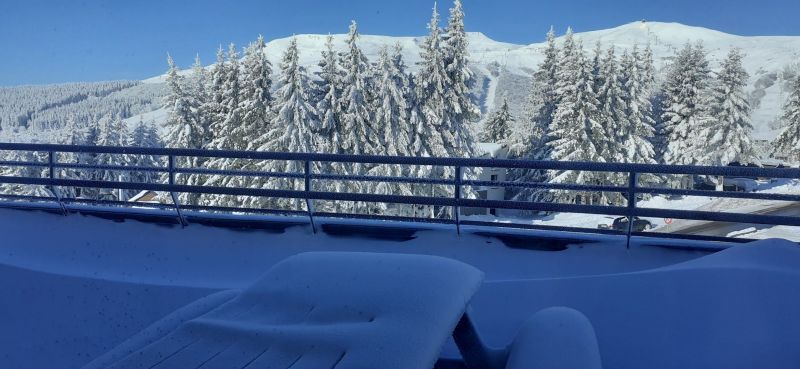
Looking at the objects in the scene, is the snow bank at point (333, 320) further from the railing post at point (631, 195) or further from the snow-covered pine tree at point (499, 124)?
the snow-covered pine tree at point (499, 124)

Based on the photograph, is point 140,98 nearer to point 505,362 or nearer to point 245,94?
point 245,94

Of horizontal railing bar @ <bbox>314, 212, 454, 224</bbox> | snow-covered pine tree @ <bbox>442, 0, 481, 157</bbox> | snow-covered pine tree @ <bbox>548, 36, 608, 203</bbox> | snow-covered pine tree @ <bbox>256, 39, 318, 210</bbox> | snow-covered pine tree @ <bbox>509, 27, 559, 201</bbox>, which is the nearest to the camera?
horizontal railing bar @ <bbox>314, 212, 454, 224</bbox>

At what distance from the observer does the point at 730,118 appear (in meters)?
32.1

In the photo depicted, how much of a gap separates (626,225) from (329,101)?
27.1 metres

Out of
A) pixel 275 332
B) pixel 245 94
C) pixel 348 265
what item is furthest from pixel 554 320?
pixel 245 94

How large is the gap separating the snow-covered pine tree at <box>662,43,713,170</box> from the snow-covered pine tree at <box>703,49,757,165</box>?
56.3 inches

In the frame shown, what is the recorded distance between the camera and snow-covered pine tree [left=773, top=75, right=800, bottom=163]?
18.4 m

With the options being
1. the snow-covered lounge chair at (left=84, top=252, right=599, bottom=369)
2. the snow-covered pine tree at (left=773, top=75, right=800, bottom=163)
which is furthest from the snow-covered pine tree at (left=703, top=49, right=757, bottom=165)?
the snow-covered lounge chair at (left=84, top=252, right=599, bottom=369)

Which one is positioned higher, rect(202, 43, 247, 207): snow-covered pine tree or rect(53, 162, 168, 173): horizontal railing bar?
rect(202, 43, 247, 207): snow-covered pine tree

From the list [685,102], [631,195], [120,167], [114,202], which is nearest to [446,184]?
[631,195]

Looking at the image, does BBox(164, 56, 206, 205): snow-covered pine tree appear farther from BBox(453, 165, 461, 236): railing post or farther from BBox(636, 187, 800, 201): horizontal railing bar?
BBox(636, 187, 800, 201): horizontal railing bar

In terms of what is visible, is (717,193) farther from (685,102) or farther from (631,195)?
(685,102)

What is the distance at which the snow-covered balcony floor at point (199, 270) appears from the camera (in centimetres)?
507

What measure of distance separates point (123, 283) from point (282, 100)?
26856 millimetres
